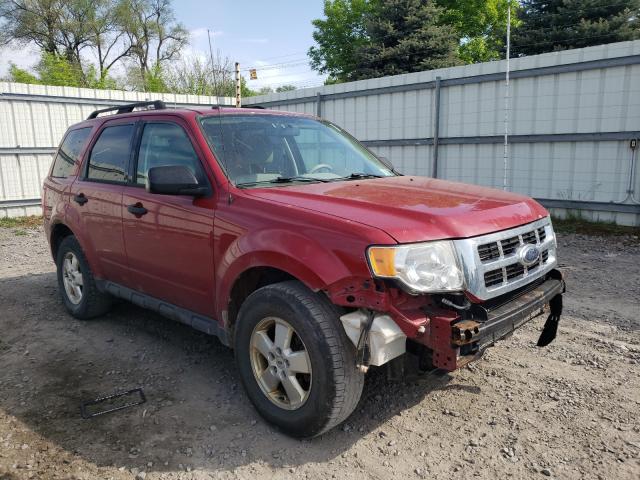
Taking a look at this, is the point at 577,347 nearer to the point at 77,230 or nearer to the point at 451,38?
the point at 77,230

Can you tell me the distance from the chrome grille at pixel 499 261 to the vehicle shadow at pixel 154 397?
0.98 meters

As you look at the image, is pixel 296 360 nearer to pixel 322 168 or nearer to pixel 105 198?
pixel 322 168

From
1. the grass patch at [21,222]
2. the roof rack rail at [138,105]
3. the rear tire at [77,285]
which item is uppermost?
the roof rack rail at [138,105]

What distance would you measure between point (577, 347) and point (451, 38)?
72.9ft

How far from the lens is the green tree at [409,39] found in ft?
75.2

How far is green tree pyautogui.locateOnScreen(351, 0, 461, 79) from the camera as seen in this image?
75.2ft

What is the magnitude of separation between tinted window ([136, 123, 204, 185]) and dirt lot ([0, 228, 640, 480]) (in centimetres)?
150

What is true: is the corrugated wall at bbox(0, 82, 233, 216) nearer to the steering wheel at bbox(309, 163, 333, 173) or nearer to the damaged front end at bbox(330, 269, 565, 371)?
the steering wheel at bbox(309, 163, 333, 173)

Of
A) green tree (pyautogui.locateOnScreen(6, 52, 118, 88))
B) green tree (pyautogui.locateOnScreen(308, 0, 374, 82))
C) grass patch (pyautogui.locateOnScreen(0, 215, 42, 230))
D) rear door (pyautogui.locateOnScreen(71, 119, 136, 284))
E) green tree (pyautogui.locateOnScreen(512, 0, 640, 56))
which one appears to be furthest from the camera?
green tree (pyautogui.locateOnScreen(308, 0, 374, 82))

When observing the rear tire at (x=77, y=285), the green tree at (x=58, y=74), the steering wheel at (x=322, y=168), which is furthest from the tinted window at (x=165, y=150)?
the green tree at (x=58, y=74)

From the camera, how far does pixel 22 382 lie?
3852mm

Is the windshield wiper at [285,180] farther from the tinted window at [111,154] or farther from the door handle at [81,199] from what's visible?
the door handle at [81,199]

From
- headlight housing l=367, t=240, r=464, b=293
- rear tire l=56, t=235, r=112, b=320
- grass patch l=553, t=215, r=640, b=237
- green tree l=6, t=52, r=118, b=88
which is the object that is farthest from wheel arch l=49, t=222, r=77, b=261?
green tree l=6, t=52, r=118, b=88

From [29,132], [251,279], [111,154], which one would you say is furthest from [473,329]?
[29,132]
